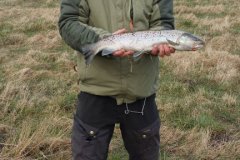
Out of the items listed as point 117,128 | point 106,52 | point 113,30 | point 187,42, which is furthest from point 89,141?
point 117,128

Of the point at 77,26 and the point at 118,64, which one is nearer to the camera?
the point at 77,26

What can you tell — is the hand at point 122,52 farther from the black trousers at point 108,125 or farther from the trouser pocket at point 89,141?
the trouser pocket at point 89,141

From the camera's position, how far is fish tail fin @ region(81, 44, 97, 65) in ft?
10.3

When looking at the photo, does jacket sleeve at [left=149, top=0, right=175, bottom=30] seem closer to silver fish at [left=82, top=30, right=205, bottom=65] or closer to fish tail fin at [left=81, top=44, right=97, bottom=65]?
silver fish at [left=82, top=30, right=205, bottom=65]

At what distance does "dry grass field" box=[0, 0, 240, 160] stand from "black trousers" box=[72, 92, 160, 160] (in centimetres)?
128

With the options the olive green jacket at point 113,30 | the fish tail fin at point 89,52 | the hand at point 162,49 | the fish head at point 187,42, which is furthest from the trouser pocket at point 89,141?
the fish head at point 187,42

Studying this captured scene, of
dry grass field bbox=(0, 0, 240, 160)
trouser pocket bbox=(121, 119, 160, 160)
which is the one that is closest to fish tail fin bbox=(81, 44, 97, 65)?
trouser pocket bbox=(121, 119, 160, 160)

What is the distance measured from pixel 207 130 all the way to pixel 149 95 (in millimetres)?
2191

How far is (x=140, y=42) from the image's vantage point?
10.5 ft

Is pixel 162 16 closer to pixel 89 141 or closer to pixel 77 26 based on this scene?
pixel 77 26

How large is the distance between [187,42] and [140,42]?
1.14ft

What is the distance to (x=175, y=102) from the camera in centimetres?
637

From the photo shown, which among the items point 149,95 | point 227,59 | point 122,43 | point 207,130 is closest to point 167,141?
point 207,130

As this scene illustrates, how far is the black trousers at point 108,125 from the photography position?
11.3 feet
